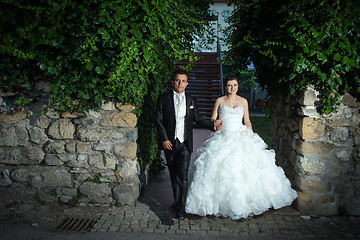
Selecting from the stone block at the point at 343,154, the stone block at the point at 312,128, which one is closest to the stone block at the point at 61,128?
the stone block at the point at 312,128

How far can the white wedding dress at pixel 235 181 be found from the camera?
3441 mm

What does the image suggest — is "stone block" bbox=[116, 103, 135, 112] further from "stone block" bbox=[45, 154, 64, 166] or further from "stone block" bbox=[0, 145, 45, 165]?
"stone block" bbox=[0, 145, 45, 165]

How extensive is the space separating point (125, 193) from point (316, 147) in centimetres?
274

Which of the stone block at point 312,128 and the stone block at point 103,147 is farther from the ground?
the stone block at point 312,128

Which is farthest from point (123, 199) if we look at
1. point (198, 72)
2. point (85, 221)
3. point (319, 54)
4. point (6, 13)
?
point (198, 72)

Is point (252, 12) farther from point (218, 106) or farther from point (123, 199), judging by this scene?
point (123, 199)

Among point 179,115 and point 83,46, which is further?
point 179,115

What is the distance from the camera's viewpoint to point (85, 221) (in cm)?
359

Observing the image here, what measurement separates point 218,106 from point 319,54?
1469 millimetres

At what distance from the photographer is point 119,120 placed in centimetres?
387

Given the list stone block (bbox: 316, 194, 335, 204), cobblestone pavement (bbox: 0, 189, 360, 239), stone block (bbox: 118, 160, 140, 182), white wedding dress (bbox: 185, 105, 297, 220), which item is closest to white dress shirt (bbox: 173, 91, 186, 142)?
white wedding dress (bbox: 185, 105, 297, 220)

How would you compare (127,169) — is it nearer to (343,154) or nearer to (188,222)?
(188,222)

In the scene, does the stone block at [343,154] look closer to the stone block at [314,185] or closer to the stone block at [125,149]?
the stone block at [314,185]

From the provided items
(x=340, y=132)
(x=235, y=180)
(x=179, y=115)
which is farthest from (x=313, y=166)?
(x=179, y=115)
